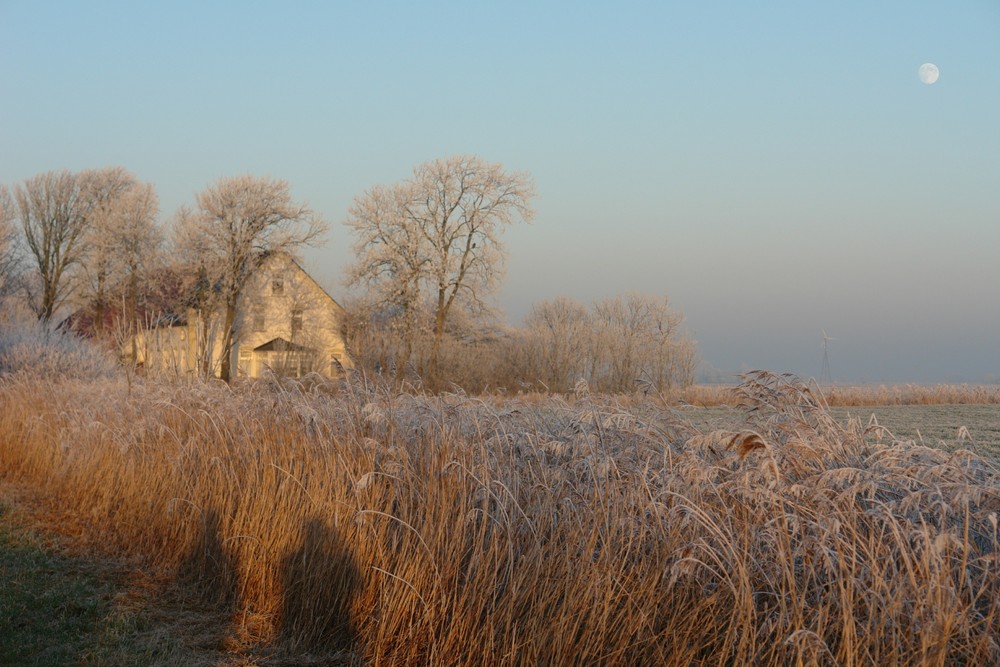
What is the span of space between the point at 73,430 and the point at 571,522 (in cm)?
747

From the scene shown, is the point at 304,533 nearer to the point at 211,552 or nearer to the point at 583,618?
the point at 211,552

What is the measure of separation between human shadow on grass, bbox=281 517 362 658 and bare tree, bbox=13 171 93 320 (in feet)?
146

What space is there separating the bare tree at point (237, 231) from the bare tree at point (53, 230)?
24.9 feet

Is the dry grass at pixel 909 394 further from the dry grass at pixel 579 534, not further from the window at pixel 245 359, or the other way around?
the dry grass at pixel 579 534

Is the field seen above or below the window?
below

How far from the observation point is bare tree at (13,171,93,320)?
1753 inches

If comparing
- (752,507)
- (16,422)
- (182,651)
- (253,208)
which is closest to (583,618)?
(752,507)

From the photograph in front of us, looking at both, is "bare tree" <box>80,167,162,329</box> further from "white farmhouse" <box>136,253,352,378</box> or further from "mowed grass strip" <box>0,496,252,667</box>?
"mowed grass strip" <box>0,496,252,667</box>

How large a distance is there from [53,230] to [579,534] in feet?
156

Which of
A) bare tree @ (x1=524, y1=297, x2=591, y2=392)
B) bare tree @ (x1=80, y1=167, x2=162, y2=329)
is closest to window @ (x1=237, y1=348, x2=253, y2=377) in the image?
bare tree @ (x1=80, y1=167, x2=162, y2=329)

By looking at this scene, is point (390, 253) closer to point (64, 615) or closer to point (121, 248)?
point (121, 248)

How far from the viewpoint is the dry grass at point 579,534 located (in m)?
3.50

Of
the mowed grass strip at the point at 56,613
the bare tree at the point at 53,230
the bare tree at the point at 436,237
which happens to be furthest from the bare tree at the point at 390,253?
the mowed grass strip at the point at 56,613

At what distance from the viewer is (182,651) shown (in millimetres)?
5027
